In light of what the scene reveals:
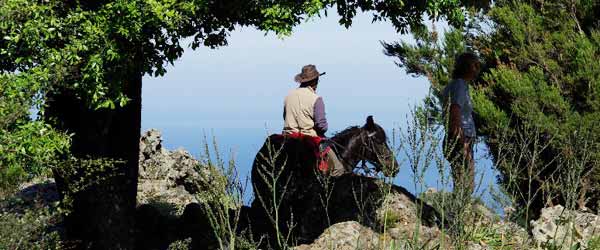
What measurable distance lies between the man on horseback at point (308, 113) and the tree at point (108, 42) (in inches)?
45.9

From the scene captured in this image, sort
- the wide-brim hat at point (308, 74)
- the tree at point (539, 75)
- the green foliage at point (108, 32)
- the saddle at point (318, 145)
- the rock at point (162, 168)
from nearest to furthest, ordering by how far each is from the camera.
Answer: the green foliage at point (108, 32)
the saddle at point (318, 145)
the wide-brim hat at point (308, 74)
the tree at point (539, 75)
the rock at point (162, 168)

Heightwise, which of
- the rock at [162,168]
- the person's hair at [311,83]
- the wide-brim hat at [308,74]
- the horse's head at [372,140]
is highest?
the wide-brim hat at [308,74]

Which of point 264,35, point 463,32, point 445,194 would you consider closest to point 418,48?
point 463,32

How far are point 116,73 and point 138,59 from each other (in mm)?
470

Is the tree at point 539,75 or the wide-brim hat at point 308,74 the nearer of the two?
the wide-brim hat at point 308,74

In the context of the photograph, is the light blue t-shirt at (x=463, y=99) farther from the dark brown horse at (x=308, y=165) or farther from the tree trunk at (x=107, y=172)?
the tree trunk at (x=107, y=172)

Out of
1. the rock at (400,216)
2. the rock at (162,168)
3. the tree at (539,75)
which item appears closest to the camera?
the rock at (400,216)

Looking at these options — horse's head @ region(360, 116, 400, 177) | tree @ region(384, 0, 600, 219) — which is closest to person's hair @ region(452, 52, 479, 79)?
horse's head @ region(360, 116, 400, 177)

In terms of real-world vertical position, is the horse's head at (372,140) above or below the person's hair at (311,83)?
below

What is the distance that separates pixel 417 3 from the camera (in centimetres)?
1275

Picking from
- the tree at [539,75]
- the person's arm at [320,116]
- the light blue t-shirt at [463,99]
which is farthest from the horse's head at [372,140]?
the tree at [539,75]

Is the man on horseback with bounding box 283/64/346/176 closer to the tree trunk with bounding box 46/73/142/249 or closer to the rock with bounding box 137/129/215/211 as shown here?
the tree trunk with bounding box 46/73/142/249

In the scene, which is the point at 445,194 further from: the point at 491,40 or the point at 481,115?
the point at 491,40

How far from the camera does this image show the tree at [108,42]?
10.4 metres
